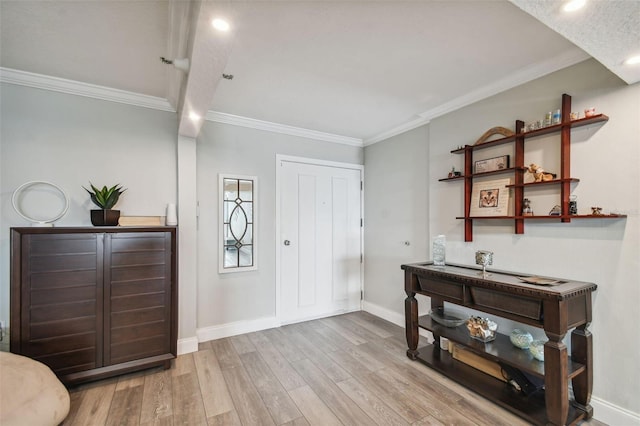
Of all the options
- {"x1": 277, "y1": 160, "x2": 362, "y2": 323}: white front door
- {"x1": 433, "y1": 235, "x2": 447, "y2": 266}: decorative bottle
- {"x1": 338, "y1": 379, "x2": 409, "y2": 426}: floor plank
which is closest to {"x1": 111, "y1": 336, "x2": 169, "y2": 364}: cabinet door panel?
{"x1": 277, "y1": 160, "x2": 362, "y2": 323}: white front door

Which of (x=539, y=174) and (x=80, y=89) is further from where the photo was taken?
(x=80, y=89)

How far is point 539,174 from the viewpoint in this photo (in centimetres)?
206

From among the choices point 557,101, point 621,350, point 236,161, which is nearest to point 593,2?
point 557,101

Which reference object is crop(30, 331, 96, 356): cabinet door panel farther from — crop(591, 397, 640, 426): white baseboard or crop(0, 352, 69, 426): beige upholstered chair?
crop(591, 397, 640, 426): white baseboard

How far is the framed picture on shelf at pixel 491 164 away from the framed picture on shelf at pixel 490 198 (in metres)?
0.11

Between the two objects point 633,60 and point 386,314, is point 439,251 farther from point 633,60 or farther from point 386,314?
point 633,60

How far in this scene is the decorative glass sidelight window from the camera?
310cm

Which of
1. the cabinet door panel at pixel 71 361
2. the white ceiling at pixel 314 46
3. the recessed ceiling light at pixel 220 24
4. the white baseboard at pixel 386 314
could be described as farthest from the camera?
the white baseboard at pixel 386 314

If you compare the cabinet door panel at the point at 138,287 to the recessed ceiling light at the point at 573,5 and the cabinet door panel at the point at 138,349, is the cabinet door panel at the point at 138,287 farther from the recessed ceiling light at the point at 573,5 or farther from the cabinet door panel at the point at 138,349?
the recessed ceiling light at the point at 573,5

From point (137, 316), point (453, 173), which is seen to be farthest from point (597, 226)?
point (137, 316)

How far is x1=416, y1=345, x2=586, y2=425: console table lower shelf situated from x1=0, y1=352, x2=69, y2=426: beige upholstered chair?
264 centimetres

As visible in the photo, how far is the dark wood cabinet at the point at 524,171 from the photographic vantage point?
1919 millimetres

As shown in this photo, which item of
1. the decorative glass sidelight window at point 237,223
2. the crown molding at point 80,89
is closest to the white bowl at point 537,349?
the decorative glass sidelight window at point 237,223

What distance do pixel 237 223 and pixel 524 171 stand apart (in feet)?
9.09
